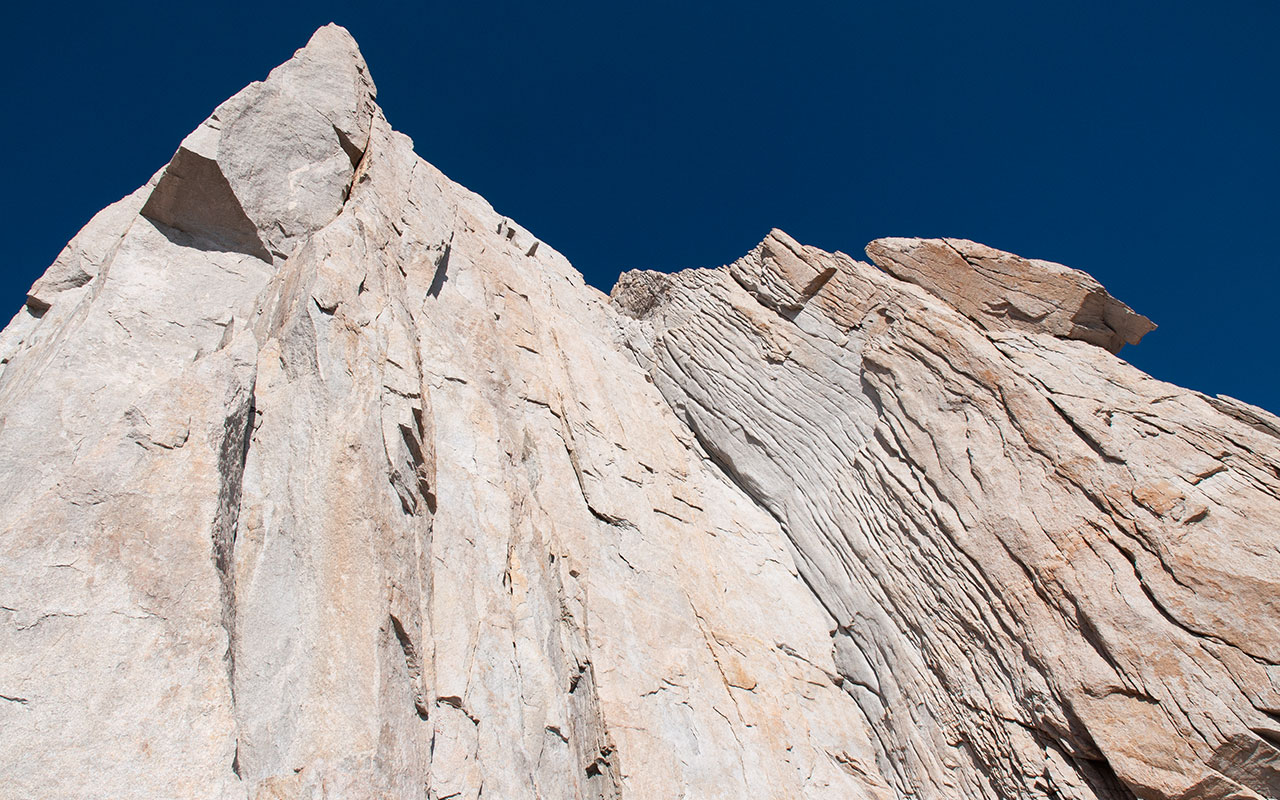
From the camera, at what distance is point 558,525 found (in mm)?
11266

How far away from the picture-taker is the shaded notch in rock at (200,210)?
444 inches

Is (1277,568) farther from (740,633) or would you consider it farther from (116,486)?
(116,486)

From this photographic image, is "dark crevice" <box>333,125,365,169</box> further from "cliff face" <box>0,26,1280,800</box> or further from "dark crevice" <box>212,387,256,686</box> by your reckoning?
"dark crevice" <box>212,387,256,686</box>

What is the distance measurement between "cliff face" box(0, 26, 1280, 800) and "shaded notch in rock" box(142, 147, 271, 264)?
6 cm

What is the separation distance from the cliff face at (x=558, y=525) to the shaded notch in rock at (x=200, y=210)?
57 millimetres

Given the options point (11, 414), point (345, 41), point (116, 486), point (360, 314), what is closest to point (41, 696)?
point (116, 486)

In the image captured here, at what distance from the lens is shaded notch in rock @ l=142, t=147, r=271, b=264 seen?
11281 mm

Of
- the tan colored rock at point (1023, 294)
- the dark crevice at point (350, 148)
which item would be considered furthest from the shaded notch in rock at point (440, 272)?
the tan colored rock at point (1023, 294)

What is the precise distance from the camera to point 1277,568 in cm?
966

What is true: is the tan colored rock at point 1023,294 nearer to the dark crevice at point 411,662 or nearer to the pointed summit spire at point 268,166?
the pointed summit spire at point 268,166

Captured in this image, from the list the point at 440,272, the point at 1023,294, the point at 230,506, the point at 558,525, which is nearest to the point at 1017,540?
the point at 1023,294

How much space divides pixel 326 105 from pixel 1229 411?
16601 mm

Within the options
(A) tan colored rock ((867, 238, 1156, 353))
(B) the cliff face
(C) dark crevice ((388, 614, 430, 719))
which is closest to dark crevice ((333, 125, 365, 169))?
(B) the cliff face

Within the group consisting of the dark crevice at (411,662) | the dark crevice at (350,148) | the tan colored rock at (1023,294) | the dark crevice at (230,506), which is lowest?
the dark crevice at (411,662)
